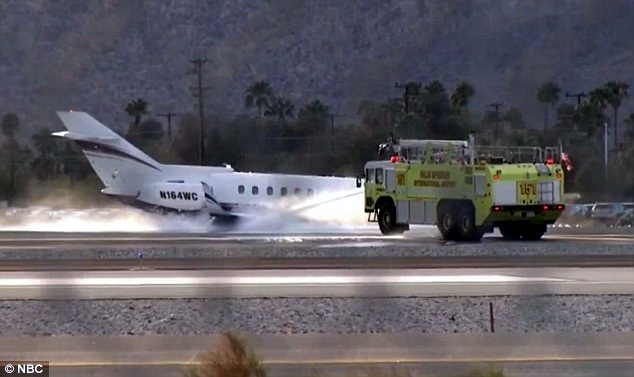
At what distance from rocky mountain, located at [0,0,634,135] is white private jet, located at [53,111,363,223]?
2.83m

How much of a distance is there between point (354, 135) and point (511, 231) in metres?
29.3

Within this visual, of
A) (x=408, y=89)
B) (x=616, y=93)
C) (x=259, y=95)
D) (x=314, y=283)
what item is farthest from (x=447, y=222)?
(x=259, y=95)

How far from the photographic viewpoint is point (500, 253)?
35.6 metres

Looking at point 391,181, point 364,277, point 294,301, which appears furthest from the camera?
point 391,181

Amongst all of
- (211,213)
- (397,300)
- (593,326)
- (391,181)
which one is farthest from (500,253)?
(211,213)

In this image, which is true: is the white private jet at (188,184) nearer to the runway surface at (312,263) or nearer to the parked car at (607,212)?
the parked car at (607,212)

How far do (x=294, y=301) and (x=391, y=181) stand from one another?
65.8 ft

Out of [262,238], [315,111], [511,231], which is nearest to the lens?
[511,231]

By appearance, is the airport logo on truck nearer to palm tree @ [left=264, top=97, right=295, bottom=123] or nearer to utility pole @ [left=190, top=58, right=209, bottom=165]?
utility pole @ [left=190, top=58, right=209, bottom=165]

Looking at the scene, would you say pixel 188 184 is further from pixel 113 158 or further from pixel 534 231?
pixel 534 231

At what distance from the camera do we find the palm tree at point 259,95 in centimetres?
8434

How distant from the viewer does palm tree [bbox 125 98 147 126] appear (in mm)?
77500

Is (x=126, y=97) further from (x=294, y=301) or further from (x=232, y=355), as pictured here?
(x=232, y=355)

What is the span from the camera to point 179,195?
2202 inches
